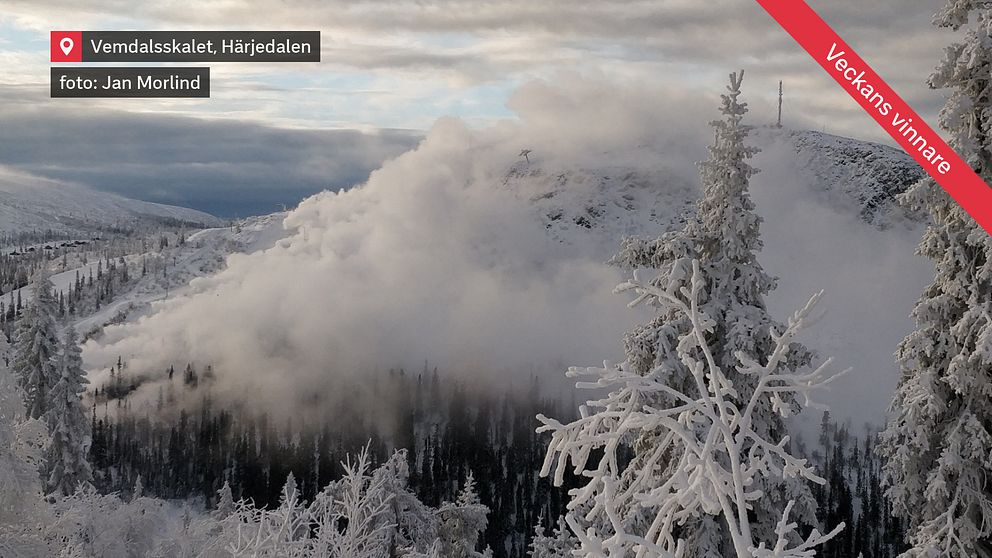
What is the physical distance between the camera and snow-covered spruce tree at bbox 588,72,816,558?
12.2 m

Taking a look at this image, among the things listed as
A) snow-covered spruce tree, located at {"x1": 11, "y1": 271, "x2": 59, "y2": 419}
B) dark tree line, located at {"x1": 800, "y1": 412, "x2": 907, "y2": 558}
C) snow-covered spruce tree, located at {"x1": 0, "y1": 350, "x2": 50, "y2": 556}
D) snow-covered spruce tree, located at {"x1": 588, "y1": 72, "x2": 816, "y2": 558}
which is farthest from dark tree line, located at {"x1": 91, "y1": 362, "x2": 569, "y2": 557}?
snow-covered spruce tree, located at {"x1": 588, "y1": 72, "x2": 816, "y2": 558}

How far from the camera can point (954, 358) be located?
38.9 feet

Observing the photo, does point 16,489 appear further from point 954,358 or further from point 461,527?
point 461,527

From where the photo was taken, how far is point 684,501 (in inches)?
143

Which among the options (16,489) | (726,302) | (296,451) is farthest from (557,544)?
(296,451)

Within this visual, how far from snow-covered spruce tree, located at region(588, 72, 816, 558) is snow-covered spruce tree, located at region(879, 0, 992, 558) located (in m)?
1.94

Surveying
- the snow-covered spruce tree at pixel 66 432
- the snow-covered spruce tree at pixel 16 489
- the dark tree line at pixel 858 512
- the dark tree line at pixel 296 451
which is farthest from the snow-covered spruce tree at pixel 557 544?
the dark tree line at pixel 296 451

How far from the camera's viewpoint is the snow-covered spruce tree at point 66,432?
36.5 m

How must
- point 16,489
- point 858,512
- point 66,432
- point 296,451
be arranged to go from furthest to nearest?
point 296,451
point 858,512
point 66,432
point 16,489

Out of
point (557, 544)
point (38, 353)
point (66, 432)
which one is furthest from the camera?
point (38, 353)

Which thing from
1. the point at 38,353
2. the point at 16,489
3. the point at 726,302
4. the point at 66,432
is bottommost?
the point at 66,432

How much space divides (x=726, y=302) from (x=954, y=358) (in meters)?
3.52

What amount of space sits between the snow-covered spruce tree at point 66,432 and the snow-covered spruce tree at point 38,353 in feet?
1.73

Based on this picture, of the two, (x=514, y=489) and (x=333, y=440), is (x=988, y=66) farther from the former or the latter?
(x=333, y=440)
